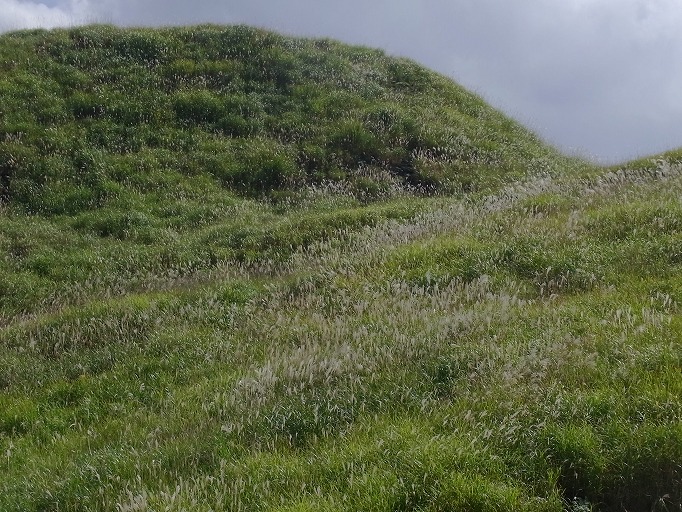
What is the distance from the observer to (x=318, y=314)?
793cm

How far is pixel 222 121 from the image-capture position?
20.3m

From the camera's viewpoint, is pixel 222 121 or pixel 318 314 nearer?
pixel 318 314

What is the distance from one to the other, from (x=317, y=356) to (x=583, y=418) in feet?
8.92

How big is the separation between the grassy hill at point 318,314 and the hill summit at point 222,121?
0.36ft

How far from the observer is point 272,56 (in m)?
23.4

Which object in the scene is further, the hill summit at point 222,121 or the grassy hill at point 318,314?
the hill summit at point 222,121

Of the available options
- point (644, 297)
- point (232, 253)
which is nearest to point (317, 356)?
point (644, 297)

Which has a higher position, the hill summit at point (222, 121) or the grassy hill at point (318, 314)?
the hill summit at point (222, 121)

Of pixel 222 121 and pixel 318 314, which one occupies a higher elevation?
pixel 222 121

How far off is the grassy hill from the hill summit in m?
0.11

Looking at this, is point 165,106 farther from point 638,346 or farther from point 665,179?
point 638,346

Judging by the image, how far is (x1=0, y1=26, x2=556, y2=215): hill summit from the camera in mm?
17703

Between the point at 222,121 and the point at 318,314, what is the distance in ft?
45.7

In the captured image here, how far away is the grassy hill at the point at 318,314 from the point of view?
452 centimetres
